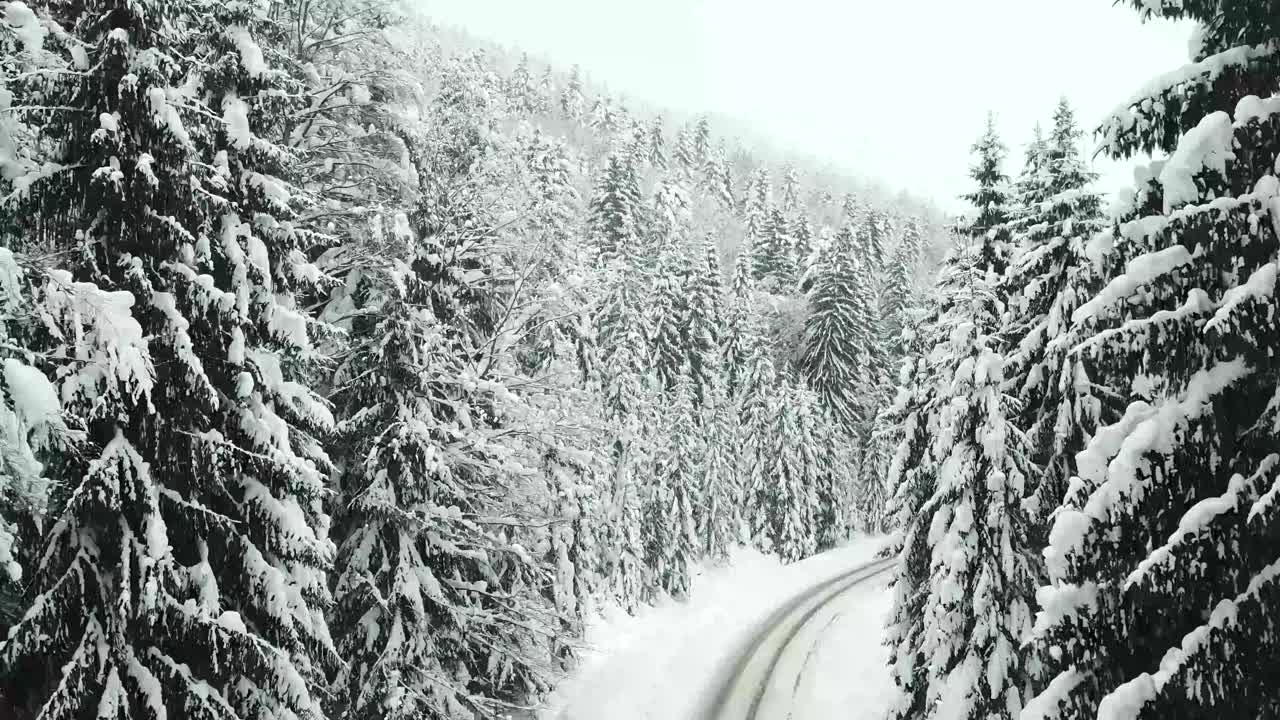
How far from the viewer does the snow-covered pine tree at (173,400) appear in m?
7.33

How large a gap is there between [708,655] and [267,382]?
20.7 m

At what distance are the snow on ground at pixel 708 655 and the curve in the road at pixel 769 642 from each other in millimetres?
496

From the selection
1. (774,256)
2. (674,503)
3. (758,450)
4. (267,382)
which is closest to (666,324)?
(758,450)

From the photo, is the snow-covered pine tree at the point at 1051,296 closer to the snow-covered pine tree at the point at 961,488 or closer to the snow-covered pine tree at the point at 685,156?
the snow-covered pine tree at the point at 961,488

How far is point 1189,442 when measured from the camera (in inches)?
239

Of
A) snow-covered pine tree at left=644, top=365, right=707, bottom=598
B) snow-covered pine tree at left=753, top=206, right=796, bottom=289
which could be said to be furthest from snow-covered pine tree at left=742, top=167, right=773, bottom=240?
snow-covered pine tree at left=644, top=365, right=707, bottom=598

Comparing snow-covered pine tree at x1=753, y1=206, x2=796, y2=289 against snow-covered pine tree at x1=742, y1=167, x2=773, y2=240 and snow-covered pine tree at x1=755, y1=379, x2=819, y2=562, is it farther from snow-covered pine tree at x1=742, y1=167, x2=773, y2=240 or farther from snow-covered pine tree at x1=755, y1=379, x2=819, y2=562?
snow-covered pine tree at x1=755, y1=379, x2=819, y2=562

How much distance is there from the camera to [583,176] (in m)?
102

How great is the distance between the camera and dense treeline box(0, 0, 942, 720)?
728 cm

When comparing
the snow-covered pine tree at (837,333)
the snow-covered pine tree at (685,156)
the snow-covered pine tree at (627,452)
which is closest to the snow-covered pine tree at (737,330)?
the snow-covered pine tree at (837,333)

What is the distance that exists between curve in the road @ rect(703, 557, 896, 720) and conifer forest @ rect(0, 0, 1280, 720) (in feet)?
16.3

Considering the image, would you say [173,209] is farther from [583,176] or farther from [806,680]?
[583,176]

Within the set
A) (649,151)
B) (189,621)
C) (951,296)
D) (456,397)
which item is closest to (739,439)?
(951,296)

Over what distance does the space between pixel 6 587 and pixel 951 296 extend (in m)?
16.5
